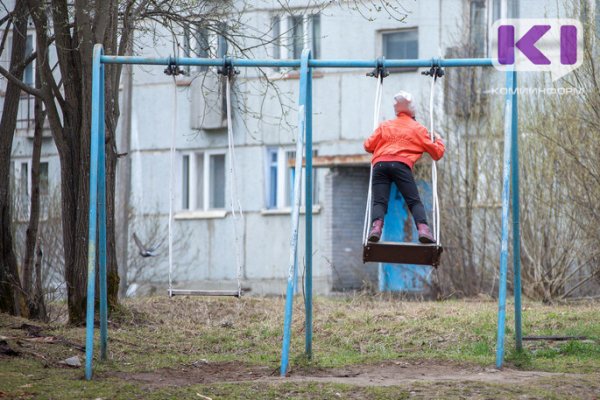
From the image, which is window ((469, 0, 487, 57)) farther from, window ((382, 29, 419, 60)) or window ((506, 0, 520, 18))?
window ((382, 29, 419, 60))

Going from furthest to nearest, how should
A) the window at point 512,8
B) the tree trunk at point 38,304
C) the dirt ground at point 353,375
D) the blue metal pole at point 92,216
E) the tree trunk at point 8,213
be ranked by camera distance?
1. the window at point 512,8
2. the tree trunk at point 38,304
3. the tree trunk at point 8,213
4. the blue metal pole at point 92,216
5. the dirt ground at point 353,375

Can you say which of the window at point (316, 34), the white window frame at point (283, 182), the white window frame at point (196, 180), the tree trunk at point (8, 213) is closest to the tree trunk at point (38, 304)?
the tree trunk at point (8, 213)

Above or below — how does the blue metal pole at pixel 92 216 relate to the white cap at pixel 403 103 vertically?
below

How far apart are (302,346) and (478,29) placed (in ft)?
41.8

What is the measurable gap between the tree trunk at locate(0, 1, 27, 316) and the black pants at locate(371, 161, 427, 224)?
15.3 feet

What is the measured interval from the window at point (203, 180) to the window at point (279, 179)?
1.33m

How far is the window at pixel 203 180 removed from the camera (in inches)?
1133

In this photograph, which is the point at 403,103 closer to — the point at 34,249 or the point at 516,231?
the point at 516,231

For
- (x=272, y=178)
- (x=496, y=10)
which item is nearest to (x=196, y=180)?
(x=272, y=178)

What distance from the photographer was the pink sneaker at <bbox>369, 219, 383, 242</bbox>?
34.4 ft

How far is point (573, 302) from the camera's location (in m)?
16.6

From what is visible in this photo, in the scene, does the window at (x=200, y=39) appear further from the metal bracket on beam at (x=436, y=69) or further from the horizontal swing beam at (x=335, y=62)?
the metal bracket on beam at (x=436, y=69)

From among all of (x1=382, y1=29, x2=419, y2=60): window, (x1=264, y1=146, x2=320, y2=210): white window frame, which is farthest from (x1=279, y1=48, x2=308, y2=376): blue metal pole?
(x1=264, y1=146, x2=320, y2=210): white window frame

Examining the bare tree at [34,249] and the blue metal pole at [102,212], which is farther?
the bare tree at [34,249]
